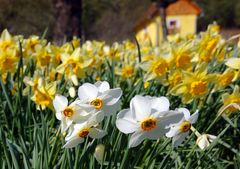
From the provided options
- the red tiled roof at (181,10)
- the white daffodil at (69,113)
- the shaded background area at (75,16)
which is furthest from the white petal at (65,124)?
the red tiled roof at (181,10)

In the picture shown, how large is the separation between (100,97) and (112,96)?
24mm

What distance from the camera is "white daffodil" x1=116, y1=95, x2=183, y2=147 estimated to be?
93 cm

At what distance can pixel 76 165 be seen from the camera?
1092 mm

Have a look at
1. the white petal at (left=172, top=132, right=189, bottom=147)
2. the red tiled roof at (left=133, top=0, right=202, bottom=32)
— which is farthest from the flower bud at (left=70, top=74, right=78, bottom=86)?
the red tiled roof at (left=133, top=0, right=202, bottom=32)

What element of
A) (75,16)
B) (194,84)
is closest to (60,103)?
(194,84)

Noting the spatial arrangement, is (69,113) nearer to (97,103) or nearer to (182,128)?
(97,103)

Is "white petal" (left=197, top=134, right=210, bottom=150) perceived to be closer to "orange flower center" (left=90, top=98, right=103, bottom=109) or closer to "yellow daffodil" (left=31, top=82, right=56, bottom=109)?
"orange flower center" (left=90, top=98, right=103, bottom=109)

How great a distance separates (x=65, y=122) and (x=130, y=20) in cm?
2180

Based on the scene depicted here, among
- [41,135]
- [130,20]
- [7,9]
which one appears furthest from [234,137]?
[130,20]

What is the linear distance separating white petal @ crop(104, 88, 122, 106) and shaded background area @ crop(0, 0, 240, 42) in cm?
510

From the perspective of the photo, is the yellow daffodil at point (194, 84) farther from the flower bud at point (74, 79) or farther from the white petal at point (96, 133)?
the white petal at point (96, 133)

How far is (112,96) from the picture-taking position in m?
1.01

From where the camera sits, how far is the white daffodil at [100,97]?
1002mm

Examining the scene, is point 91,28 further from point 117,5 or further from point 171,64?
point 171,64
